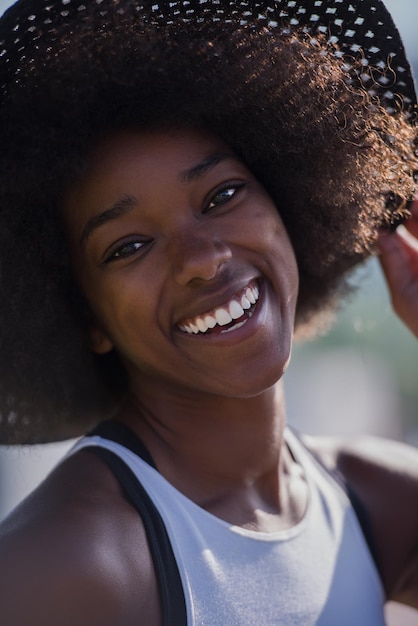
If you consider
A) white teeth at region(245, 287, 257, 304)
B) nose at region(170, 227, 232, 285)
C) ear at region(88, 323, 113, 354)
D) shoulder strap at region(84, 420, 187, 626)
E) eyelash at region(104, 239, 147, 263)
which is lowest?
shoulder strap at region(84, 420, 187, 626)

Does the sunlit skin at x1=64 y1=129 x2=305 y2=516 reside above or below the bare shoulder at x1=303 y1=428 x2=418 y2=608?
above

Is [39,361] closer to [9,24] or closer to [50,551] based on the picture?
[50,551]

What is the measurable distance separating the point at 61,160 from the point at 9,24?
1.05 feet

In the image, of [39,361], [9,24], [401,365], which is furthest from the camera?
[401,365]

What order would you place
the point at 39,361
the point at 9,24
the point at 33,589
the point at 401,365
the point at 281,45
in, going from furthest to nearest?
the point at 401,365 → the point at 39,361 → the point at 281,45 → the point at 9,24 → the point at 33,589

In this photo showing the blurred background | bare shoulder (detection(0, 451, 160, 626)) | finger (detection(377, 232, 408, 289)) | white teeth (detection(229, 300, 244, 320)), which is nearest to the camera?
bare shoulder (detection(0, 451, 160, 626))

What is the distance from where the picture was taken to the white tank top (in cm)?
199

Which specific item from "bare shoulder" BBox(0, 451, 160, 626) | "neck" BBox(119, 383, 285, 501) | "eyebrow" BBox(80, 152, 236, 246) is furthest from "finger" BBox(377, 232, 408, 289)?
"bare shoulder" BBox(0, 451, 160, 626)

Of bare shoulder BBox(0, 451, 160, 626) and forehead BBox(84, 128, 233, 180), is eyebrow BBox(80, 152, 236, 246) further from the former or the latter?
bare shoulder BBox(0, 451, 160, 626)

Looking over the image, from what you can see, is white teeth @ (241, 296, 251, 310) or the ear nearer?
white teeth @ (241, 296, 251, 310)

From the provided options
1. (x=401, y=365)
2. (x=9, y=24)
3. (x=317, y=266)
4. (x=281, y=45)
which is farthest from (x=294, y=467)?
(x=401, y=365)

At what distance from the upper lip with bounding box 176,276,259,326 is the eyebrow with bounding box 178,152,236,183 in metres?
0.27

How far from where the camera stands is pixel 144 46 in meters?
2.06

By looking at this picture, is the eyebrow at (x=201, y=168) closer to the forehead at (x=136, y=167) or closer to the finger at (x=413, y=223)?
the forehead at (x=136, y=167)
